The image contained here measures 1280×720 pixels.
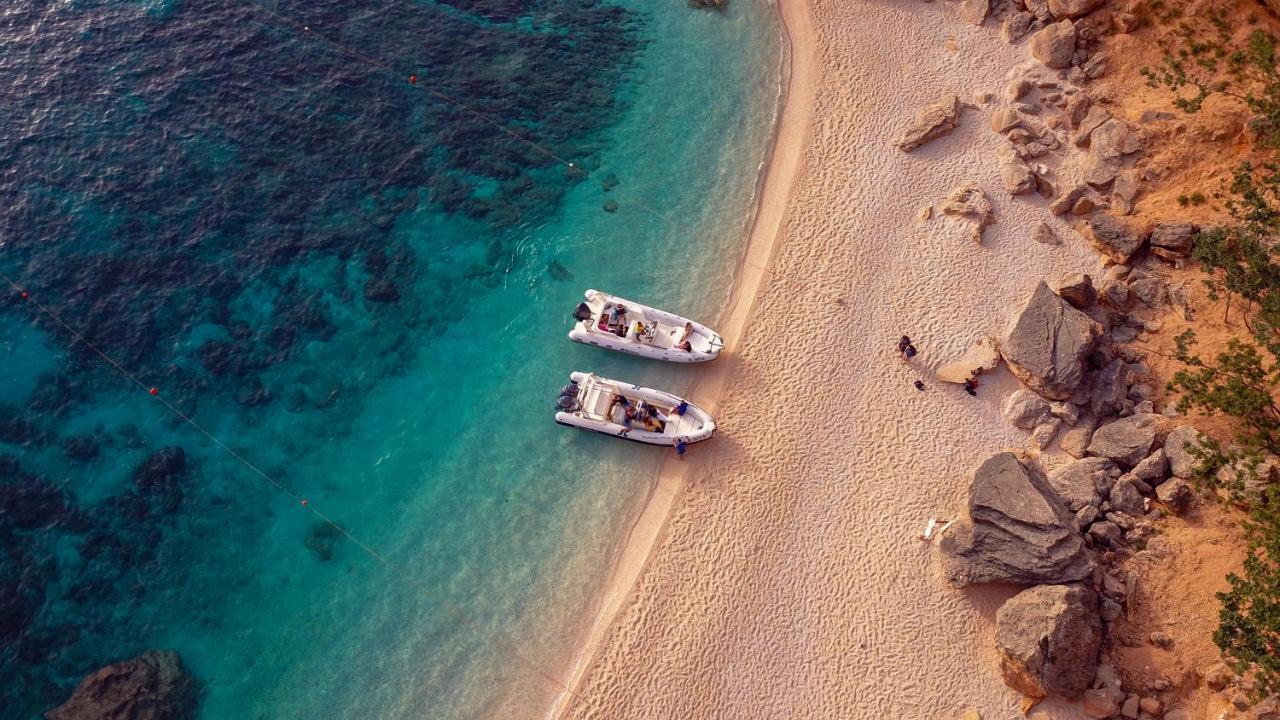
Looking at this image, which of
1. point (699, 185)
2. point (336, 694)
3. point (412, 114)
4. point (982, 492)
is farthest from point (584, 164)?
point (336, 694)

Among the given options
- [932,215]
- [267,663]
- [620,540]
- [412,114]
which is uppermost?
[932,215]

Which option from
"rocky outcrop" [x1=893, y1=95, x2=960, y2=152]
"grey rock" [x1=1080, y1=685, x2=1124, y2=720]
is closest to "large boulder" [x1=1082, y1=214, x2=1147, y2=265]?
"rocky outcrop" [x1=893, y1=95, x2=960, y2=152]

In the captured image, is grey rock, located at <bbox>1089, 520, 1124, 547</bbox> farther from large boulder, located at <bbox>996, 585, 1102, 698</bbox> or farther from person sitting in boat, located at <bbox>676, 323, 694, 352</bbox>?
person sitting in boat, located at <bbox>676, 323, 694, 352</bbox>

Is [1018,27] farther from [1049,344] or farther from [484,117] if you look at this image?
[484,117]

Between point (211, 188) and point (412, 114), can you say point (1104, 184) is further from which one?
point (211, 188)

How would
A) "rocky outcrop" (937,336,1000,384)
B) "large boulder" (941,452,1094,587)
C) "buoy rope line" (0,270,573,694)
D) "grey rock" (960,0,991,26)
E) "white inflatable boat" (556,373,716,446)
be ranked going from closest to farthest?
1. "large boulder" (941,452,1094,587)
2. "buoy rope line" (0,270,573,694)
3. "white inflatable boat" (556,373,716,446)
4. "rocky outcrop" (937,336,1000,384)
5. "grey rock" (960,0,991,26)

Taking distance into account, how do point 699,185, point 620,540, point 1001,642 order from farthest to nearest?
point 699,185, point 620,540, point 1001,642

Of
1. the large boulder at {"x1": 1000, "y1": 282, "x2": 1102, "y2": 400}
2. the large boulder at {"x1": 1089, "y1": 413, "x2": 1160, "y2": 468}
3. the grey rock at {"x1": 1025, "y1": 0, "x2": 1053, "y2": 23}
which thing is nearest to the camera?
the large boulder at {"x1": 1089, "y1": 413, "x2": 1160, "y2": 468}

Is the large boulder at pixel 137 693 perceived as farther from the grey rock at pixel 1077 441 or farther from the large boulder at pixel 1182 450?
the large boulder at pixel 1182 450
